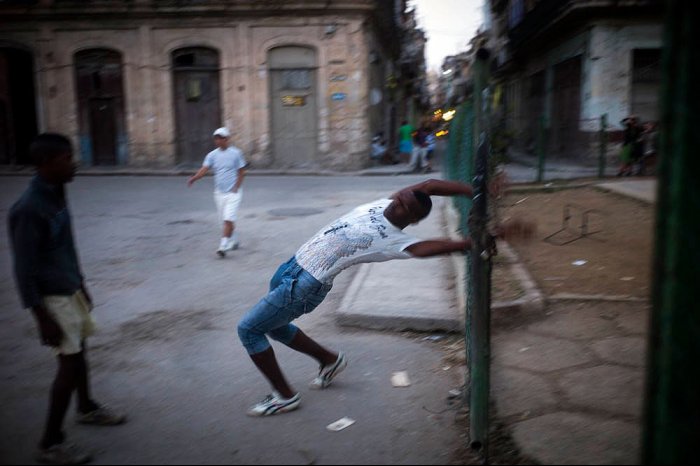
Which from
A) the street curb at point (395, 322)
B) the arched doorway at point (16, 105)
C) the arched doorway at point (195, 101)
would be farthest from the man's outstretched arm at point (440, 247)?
the arched doorway at point (16, 105)

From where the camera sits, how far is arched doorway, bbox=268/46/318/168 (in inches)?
862

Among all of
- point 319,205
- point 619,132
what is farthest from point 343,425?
point 619,132

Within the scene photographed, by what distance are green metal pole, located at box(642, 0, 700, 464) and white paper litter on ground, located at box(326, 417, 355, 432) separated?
196cm

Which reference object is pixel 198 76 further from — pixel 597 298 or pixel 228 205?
pixel 597 298

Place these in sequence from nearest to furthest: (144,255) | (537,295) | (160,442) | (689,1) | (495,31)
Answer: (689,1) → (160,442) → (537,295) → (144,255) → (495,31)

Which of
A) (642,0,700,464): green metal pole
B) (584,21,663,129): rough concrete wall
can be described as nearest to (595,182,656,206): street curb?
(642,0,700,464): green metal pole

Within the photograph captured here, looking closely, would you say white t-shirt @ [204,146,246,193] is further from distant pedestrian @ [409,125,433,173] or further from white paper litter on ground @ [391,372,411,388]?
distant pedestrian @ [409,125,433,173]

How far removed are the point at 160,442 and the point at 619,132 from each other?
17254mm

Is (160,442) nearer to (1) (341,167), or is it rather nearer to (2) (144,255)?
(2) (144,255)

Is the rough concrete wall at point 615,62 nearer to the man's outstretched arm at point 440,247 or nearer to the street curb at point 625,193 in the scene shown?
the street curb at point 625,193

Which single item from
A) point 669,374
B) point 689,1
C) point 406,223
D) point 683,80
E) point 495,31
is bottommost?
point 669,374

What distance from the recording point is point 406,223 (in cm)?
348

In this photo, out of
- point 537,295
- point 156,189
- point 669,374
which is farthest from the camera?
point 156,189

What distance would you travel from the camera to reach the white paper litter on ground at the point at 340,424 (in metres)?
3.57
